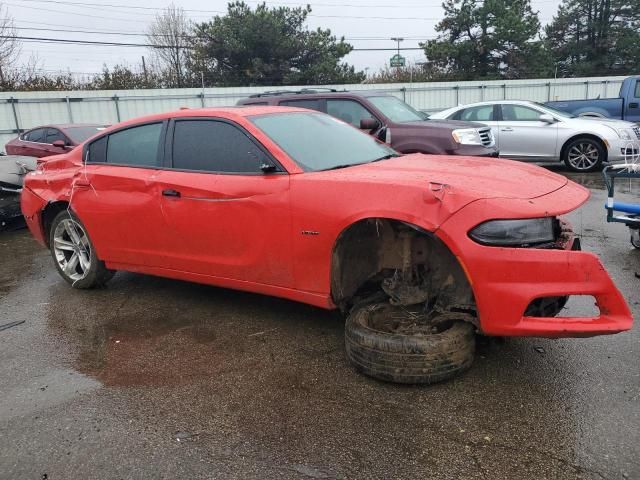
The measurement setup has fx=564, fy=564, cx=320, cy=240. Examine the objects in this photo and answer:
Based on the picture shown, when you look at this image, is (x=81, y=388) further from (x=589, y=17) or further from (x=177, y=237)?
(x=589, y=17)

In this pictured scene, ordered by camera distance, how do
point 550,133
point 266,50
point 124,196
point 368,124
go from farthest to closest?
point 266,50 → point 550,133 → point 368,124 → point 124,196

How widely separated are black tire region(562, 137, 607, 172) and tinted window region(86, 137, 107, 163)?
9.59 metres

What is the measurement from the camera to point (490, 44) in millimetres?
→ 36875

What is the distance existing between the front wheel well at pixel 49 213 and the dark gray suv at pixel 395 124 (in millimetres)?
4230

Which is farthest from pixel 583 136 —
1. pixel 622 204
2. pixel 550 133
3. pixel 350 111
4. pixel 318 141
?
pixel 318 141

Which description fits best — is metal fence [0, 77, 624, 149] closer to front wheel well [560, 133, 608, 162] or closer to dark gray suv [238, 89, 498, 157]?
dark gray suv [238, 89, 498, 157]

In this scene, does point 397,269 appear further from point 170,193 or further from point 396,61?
point 396,61

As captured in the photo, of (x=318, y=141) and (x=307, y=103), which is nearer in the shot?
(x=318, y=141)

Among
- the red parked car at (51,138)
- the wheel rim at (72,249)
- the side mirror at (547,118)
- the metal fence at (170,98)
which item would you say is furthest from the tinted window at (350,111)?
the metal fence at (170,98)

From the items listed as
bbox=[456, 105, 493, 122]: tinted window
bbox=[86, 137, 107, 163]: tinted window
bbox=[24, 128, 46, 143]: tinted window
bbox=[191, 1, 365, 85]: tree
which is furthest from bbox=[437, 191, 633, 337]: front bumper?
bbox=[191, 1, 365, 85]: tree

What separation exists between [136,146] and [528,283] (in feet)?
10.9

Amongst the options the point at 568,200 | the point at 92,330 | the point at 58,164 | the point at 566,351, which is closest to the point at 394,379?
the point at 566,351

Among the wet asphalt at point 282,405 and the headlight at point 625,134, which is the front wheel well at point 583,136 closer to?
the headlight at point 625,134

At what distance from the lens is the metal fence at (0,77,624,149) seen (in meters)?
18.2
